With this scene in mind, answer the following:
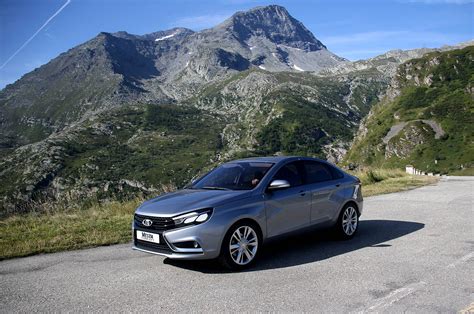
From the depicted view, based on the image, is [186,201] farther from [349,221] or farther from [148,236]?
[349,221]

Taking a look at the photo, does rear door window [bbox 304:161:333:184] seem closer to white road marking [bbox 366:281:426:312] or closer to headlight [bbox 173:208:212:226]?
headlight [bbox 173:208:212:226]

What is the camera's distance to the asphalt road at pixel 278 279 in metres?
5.51

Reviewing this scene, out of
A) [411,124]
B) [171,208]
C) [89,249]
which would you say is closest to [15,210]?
[89,249]

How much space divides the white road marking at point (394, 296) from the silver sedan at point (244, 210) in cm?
230

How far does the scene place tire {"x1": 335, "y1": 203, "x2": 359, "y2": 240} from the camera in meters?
9.11

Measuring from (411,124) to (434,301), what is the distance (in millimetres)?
159787

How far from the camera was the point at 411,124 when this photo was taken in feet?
504

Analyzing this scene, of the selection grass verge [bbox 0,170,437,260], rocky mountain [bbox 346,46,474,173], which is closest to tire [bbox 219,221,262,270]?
Result: grass verge [bbox 0,170,437,260]

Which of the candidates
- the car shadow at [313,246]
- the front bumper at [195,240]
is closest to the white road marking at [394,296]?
the car shadow at [313,246]

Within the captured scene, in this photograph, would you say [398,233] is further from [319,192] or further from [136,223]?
[136,223]

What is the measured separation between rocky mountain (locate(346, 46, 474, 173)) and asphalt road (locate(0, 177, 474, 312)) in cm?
12557

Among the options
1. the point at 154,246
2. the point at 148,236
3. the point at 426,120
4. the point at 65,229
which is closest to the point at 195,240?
the point at 154,246

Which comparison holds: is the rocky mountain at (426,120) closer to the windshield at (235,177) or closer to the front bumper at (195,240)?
the windshield at (235,177)

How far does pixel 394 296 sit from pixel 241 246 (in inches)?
95.6
